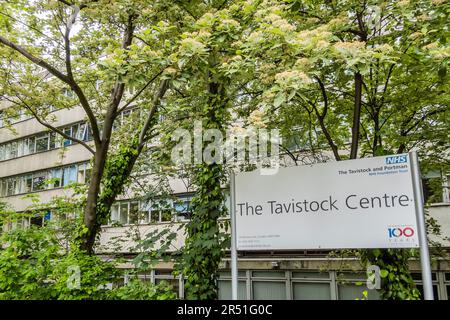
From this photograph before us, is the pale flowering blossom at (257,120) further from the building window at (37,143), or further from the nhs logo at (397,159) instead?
the building window at (37,143)

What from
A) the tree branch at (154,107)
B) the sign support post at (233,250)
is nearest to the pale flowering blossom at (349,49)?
the sign support post at (233,250)

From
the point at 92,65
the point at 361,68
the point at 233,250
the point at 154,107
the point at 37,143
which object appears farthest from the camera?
the point at 37,143

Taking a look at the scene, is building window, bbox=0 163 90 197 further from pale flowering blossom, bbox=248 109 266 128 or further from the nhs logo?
the nhs logo

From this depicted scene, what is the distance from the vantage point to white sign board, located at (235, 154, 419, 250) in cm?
A: 408

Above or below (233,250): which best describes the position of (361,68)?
above

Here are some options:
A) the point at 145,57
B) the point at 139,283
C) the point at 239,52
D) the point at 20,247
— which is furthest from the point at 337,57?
the point at 20,247

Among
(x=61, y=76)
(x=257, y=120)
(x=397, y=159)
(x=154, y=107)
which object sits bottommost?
(x=397, y=159)

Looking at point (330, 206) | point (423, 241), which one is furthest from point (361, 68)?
point (423, 241)

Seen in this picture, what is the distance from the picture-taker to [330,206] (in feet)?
14.4

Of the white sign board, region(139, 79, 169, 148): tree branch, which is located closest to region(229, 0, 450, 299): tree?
the white sign board

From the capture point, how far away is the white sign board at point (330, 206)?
408 cm

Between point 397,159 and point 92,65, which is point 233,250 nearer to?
point 397,159

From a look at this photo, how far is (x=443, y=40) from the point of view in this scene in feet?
17.7

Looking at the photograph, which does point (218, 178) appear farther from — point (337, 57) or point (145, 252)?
point (337, 57)
